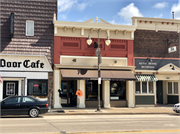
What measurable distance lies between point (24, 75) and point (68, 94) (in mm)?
4581

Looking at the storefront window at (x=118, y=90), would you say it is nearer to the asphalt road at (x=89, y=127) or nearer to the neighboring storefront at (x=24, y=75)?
the neighboring storefront at (x=24, y=75)

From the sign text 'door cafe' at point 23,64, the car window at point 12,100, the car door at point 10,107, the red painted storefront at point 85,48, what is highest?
the red painted storefront at point 85,48

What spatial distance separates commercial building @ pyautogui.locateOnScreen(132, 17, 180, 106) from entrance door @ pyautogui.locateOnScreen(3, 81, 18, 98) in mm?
10886

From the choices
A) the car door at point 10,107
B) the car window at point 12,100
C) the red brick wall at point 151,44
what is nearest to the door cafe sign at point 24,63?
the car window at point 12,100

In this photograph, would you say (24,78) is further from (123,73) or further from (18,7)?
(123,73)

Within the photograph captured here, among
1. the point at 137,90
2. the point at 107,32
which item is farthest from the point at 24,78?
the point at 137,90

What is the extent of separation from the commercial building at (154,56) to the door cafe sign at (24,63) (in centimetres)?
859

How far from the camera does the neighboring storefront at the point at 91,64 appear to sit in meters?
20.8

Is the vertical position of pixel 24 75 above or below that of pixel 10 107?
above

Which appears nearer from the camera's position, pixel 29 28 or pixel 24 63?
pixel 24 63

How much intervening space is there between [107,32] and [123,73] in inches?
159

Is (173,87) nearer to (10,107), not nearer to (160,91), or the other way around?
(160,91)

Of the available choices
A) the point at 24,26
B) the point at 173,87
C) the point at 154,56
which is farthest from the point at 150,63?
the point at 24,26

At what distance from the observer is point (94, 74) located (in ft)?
68.3
